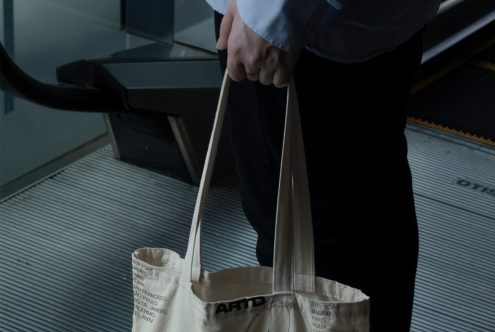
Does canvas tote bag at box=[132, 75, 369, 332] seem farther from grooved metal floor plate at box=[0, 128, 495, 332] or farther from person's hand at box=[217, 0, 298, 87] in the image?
grooved metal floor plate at box=[0, 128, 495, 332]

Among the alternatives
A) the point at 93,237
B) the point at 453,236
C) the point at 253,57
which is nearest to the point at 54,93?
the point at 93,237

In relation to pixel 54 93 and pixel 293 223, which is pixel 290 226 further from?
pixel 54 93

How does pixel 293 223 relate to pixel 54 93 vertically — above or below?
below

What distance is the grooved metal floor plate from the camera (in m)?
1.95

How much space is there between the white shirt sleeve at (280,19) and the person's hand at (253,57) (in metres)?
0.02

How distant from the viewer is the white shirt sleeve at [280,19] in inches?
40.6

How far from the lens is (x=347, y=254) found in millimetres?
1341

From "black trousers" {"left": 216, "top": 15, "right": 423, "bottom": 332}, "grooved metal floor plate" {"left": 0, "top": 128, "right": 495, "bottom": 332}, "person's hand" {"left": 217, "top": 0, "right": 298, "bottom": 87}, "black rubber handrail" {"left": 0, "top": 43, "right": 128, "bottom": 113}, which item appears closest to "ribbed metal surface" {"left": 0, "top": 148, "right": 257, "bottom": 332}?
"grooved metal floor plate" {"left": 0, "top": 128, "right": 495, "bottom": 332}

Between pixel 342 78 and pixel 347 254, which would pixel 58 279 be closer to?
pixel 347 254

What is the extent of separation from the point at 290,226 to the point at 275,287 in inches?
3.2

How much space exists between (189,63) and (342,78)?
130cm

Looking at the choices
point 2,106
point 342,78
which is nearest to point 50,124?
point 2,106

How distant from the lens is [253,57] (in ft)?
3.57

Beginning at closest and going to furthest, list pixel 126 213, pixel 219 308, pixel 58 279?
pixel 219 308 → pixel 58 279 → pixel 126 213
